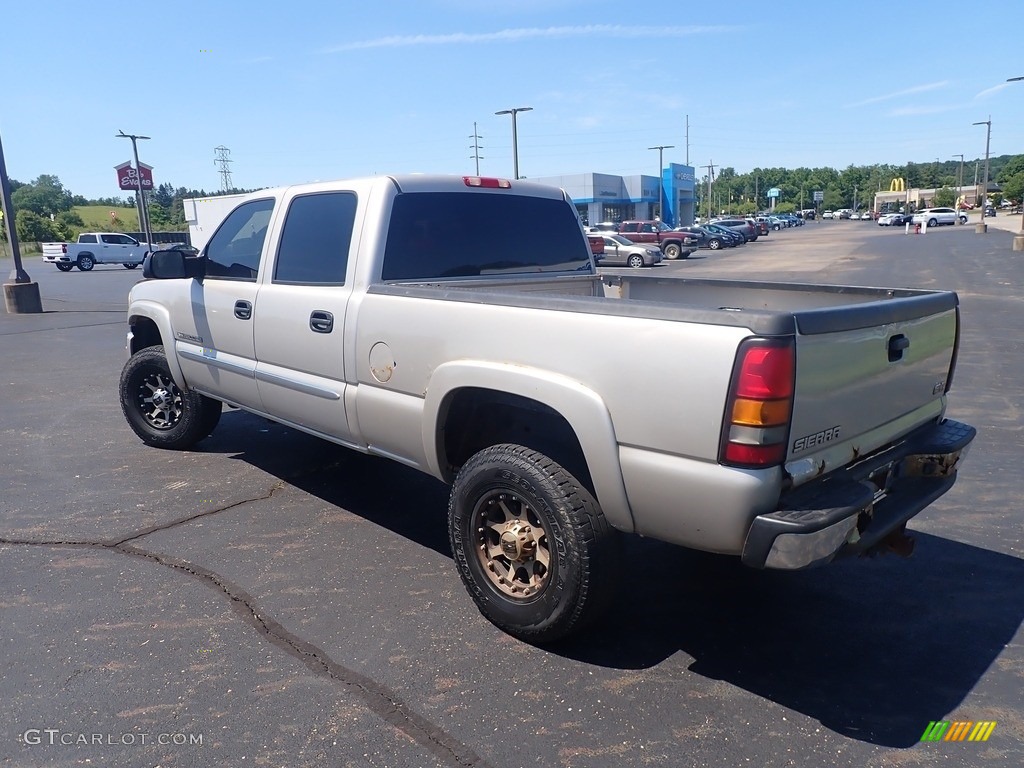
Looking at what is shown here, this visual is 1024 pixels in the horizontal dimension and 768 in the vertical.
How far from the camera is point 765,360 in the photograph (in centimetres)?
254

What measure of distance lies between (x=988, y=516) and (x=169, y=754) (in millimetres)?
4504

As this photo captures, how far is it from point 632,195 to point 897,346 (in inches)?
3135

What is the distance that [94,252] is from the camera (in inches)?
1527

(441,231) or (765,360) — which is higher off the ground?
(441,231)

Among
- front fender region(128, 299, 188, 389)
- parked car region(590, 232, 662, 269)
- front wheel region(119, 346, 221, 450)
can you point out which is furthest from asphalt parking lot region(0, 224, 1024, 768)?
parked car region(590, 232, 662, 269)

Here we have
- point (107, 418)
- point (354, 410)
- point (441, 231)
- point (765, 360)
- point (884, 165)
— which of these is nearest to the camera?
point (765, 360)

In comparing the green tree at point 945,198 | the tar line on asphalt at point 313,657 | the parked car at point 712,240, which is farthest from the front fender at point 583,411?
the green tree at point 945,198

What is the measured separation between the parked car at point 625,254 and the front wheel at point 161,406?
1098 inches

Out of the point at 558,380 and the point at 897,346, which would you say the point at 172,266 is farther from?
the point at 897,346

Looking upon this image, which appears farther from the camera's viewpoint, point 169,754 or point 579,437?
point 579,437

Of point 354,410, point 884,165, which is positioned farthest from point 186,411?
point 884,165

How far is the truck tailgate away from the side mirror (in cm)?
396

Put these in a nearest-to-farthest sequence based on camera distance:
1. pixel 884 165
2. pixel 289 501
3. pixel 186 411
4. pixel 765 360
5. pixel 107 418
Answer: pixel 765 360 < pixel 289 501 < pixel 186 411 < pixel 107 418 < pixel 884 165

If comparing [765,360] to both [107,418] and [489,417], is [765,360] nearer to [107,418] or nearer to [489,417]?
[489,417]
